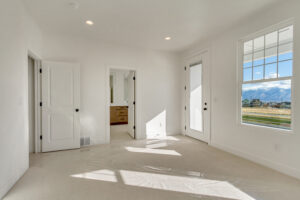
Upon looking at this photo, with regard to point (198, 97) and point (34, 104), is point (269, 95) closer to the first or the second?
point (198, 97)

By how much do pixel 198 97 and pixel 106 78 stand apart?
265 centimetres

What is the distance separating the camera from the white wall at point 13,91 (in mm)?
1855

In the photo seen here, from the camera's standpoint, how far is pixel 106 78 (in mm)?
4023

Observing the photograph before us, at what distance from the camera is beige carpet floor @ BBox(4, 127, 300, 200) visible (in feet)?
6.21

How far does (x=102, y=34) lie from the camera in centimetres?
353

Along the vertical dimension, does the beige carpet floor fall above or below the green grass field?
below

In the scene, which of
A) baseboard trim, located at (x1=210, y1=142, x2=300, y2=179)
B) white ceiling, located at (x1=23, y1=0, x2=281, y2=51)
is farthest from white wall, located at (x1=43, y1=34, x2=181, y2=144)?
baseboard trim, located at (x1=210, y1=142, x2=300, y2=179)

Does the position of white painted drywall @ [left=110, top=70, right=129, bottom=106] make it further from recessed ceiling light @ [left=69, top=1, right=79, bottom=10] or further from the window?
the window

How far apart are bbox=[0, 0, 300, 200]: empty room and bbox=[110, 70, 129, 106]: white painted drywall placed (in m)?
2.79

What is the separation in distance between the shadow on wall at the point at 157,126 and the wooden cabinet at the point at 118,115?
112 inches

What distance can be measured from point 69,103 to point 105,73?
117cm

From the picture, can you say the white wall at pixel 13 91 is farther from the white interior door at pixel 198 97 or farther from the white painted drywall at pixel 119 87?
the white painted drywall at pixel 119 87

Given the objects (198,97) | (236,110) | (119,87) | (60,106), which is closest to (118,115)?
(119,87)

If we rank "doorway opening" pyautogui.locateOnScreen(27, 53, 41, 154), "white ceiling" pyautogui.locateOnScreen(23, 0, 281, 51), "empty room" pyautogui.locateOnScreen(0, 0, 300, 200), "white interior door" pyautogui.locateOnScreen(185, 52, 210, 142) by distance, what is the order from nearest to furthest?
"empty room" pyautogui.locateOnScreen(0, 0, 300, 200), "white ceiling" pyautogui.locateOnScreen(23, 0, 281, 51), "doorway opening" pyautogui.locateOnScreen(27, 53, 41, 154), "white interior door" pyautogui.locateOnScreen(185, 52, 210, 142)
